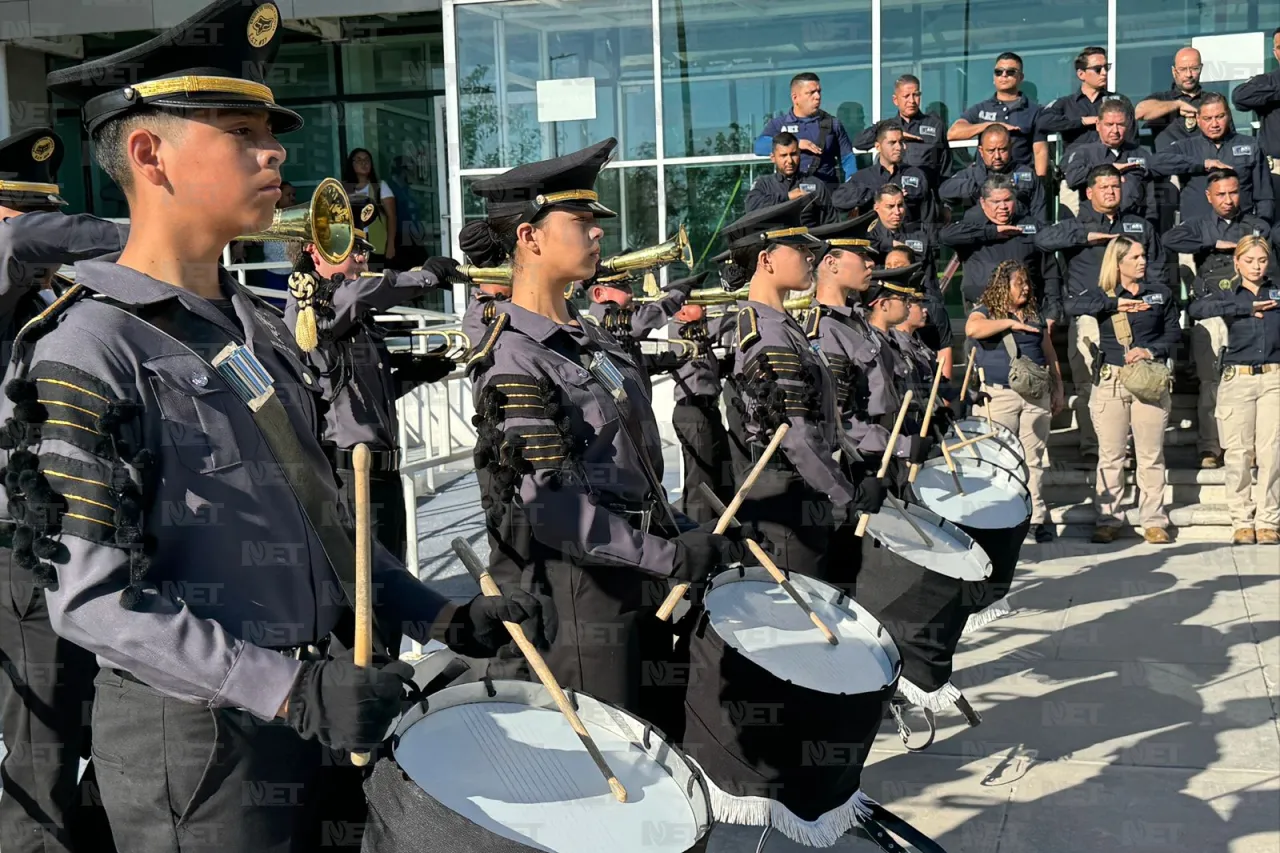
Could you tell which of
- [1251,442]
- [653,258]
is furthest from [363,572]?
[1251,442]

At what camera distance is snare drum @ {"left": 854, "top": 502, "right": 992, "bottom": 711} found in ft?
15.5

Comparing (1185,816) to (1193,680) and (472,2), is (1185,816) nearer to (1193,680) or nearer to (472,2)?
(1193,680)

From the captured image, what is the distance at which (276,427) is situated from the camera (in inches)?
86.4

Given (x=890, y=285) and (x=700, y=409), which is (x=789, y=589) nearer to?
(x=890, y=285)

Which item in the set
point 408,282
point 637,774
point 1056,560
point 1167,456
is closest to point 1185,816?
point 637,774

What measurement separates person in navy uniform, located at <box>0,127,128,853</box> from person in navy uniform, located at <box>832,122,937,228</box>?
7.63 meters

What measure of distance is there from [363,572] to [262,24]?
941 millimetres

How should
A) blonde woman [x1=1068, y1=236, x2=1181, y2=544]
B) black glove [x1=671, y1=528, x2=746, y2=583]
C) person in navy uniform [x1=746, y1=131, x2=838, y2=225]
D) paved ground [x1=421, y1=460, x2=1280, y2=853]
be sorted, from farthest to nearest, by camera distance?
1. person in navy uniform [x1=746, y1=131, x2=838, y2=225]
2. blonde woman [x1=1068, y1=236, x2=1181, y2=544]
3. paved ground [x1=421, y1=460, x2=1280, y2=853]
4. black glove [x1=671, y1=528, x2=746, y2=583]

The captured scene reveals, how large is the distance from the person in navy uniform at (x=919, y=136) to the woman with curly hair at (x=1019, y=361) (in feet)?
3.73

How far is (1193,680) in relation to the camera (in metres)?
6.45

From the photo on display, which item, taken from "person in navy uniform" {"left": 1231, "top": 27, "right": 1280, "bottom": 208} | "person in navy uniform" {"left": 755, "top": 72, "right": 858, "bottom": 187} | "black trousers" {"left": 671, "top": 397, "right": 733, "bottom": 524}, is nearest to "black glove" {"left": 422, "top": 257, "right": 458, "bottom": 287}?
"black trousers" {"left": 671, "top": 397, "right": 733, "bottom": 524}

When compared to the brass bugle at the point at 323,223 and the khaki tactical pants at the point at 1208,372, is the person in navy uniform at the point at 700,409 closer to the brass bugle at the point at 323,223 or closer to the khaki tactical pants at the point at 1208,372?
the brass bugle at the point at 323,223

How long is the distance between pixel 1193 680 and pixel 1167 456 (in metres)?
5.19

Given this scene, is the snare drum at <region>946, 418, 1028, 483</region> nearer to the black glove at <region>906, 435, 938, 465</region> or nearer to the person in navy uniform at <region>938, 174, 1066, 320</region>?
the black glove at <region>906, 435, 938, 465</region>
